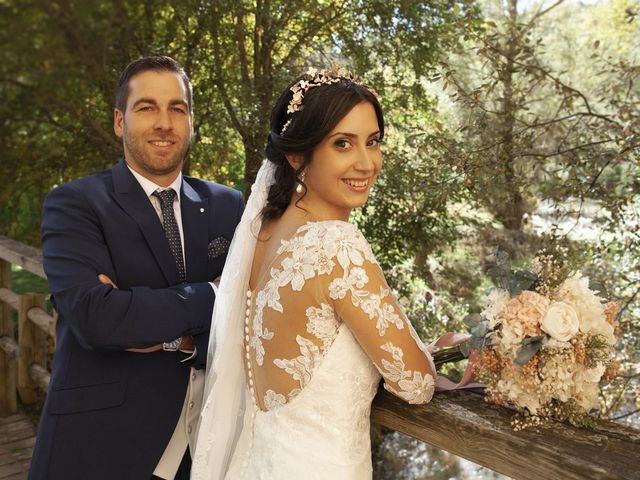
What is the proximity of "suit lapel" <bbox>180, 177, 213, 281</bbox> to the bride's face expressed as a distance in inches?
26.7

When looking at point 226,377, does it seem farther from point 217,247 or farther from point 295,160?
point 295,160

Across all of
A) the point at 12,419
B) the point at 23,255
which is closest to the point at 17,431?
the point at 12,419

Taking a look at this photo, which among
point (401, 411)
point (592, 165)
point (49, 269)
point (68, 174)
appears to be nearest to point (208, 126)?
point (68, 174)

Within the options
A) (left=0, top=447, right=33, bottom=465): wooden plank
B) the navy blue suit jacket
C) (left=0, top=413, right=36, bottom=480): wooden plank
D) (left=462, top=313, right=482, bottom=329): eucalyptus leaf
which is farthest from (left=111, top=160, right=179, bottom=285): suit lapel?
(left=0, top=447, right=33, bottom=465): wooden plank

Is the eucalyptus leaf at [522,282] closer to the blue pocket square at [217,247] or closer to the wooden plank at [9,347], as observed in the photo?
the blue pocket square at [217,247]

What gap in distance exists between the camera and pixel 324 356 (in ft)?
6.28

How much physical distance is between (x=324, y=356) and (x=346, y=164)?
0.63 m

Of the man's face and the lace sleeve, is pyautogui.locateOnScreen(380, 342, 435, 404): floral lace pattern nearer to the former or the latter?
the lace sleeve

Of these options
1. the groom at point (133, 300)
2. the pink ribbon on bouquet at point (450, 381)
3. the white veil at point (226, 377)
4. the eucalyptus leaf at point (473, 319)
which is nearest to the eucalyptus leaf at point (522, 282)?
the eucalyptus leaf at point (473, 319)

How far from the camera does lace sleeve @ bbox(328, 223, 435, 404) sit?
1768 millimetres

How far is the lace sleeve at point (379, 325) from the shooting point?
5.80 ft

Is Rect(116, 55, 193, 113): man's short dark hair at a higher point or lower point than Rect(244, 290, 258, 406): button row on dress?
higher

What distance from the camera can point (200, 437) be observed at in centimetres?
224

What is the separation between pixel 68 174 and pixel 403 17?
438 cm
